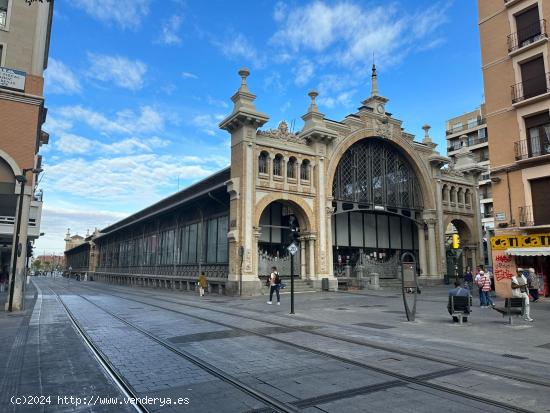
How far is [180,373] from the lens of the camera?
6668 millimetres

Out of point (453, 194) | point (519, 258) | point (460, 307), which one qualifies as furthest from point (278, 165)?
point (453, 194)

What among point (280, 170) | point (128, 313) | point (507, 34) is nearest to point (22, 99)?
point (128, 313)

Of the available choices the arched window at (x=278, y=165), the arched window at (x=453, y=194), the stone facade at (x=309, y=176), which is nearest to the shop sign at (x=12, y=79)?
the stone facade at (x=309, y=176)

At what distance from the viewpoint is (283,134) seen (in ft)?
90.6

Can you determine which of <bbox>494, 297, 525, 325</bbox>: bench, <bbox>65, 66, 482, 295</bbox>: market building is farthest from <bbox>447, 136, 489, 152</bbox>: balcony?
<bbox>494, 297, 525, 325</bbox>: bench

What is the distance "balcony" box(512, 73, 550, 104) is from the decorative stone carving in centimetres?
1294

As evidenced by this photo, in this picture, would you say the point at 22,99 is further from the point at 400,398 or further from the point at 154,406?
the point at 400,398

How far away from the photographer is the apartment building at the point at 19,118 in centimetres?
1644

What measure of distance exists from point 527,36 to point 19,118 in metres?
26.0

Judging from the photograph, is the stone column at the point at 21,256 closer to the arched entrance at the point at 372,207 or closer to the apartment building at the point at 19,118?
the apartment building at the point at 19,118

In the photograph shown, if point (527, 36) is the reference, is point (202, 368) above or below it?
below

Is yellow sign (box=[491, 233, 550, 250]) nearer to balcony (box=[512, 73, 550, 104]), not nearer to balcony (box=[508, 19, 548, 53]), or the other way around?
balcony (box=[512, 73, 550, 104])

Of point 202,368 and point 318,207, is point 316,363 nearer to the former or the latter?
point 202,368

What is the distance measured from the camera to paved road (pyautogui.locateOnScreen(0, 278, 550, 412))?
5.40 metres
